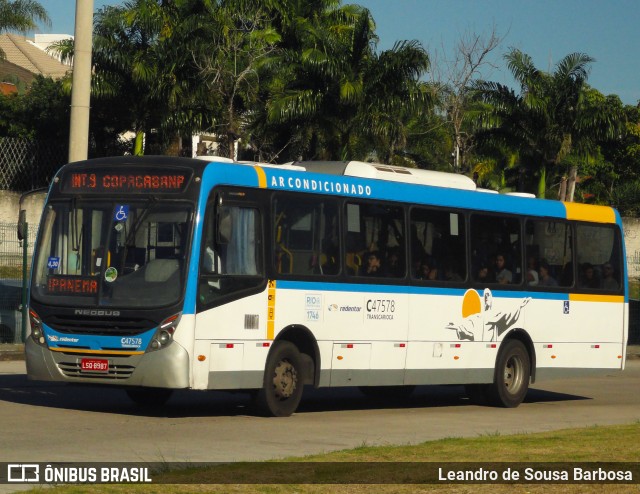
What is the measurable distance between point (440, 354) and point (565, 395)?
487 centimetres

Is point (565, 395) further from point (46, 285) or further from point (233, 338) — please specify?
point (46, 285)

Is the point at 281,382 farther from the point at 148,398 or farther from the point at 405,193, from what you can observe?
the point at 405,193

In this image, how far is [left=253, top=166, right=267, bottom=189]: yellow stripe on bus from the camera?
15.1 metres

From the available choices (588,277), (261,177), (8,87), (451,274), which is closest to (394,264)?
(451,274)

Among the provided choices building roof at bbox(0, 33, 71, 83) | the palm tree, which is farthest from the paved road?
building roof at bbox(0, 33, 71, 83)

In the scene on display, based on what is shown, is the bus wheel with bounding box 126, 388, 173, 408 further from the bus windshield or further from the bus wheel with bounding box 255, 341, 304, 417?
the bus windshield

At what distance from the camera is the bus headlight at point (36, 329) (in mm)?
14709

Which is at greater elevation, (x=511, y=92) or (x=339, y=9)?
(x=339, y=9)

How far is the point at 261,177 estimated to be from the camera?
1515 centimetres

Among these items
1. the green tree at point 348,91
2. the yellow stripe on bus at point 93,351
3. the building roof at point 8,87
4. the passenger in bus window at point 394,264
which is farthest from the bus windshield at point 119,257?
the building roof at point 8,87

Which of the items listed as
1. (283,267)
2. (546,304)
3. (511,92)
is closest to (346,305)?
(283,267)

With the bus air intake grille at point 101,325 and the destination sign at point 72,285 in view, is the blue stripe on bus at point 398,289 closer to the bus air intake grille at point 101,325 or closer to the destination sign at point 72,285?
the bus air intake grille at point 101,325

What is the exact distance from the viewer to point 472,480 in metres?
9.38

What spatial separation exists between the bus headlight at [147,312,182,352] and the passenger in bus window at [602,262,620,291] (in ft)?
29.3
